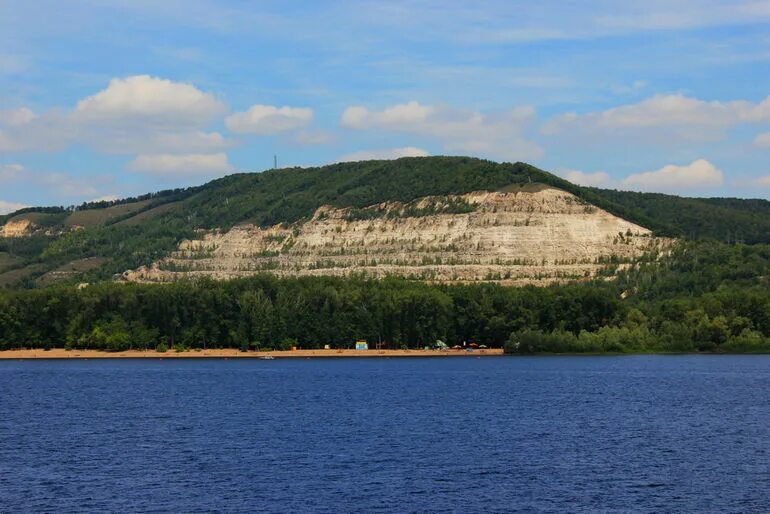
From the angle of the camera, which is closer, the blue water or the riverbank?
the blue water

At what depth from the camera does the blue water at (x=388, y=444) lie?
202 feet

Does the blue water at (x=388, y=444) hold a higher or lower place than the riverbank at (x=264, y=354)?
lower

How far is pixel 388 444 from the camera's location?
265 ft

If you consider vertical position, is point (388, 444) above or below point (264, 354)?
below

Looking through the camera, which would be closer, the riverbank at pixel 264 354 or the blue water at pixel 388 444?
the blue water at pixel 388 444

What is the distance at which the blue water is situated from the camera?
6169 centimetres

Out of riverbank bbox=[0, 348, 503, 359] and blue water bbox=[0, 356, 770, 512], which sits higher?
riverbank bbox=[0, 348, 503, 359]

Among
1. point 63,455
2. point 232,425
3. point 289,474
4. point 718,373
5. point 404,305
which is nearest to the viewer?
point 289,474

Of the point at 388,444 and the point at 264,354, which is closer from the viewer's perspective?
the point at 388,444

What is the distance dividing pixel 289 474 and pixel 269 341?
12953 centimetres

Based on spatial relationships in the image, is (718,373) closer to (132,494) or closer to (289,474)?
(289,474)

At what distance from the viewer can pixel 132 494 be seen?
205ft

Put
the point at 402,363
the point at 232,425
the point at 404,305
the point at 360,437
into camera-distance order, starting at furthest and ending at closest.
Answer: the point at 404,305
the point at 402,363
the point at 232,425
the point at 360,437

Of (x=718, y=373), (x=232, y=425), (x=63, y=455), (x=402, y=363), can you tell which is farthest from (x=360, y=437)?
(x=402, y=363)
